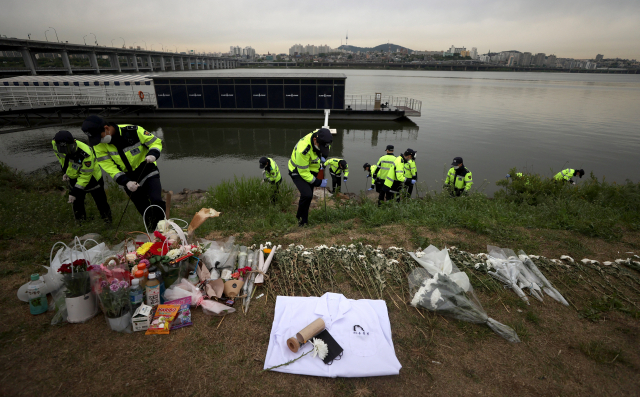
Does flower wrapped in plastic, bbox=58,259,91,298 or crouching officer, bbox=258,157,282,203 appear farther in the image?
crouching officer, bbox=258,157,282,203

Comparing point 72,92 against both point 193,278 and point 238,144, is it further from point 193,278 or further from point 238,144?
point 193,278

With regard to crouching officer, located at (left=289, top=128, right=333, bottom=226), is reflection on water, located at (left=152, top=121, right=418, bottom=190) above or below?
below

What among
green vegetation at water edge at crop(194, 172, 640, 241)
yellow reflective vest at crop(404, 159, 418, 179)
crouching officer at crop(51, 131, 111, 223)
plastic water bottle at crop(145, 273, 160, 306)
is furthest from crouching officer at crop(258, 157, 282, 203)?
plastic water bottle at crop(145, 273, 160, 306)

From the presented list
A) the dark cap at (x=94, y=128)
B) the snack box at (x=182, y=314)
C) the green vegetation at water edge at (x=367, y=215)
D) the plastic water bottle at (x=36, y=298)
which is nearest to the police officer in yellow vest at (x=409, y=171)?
the green vegetation at water edge at (x=367, y=215)

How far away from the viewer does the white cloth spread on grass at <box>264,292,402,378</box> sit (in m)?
2.65

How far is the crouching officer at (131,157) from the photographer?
4.55m

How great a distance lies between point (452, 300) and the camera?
3342 millimetres

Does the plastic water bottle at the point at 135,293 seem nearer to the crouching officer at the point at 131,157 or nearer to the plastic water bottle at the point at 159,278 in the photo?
the plastic water bottle at the point at 159,278

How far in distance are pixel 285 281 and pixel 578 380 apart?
3125mm

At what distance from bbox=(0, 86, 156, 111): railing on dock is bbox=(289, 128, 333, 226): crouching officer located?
2073cm

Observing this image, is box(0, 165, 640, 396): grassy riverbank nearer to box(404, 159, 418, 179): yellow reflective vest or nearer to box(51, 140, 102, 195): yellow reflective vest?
box(51, 140, 102, 195): yellow reflective vest

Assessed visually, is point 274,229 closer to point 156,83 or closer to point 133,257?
point 133,257

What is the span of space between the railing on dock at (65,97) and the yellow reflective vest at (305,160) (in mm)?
20687

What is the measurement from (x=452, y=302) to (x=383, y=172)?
535 cm
